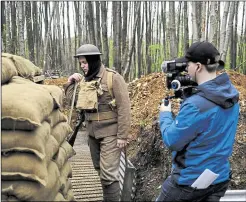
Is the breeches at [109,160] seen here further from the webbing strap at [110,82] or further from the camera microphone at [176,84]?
the camera microphone at [176,84]

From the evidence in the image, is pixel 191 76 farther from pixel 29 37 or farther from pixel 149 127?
pixel 29 37

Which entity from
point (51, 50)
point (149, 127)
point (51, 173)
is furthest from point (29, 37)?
point (51, 173)

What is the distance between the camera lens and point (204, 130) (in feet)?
7.63

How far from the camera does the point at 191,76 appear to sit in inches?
97.0

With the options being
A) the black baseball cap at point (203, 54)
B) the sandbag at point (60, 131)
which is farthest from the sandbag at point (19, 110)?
the black baseball cap at point (203, 54)

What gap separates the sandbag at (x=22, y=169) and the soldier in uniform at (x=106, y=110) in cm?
153

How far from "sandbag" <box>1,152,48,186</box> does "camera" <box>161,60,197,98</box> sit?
1031 millimetres

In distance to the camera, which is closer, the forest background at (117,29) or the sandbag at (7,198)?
the sandbag at (7,198)

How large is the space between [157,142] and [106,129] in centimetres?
180

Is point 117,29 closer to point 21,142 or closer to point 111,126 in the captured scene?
point 111,126

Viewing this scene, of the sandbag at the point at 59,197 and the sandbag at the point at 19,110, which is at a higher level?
the sandbag at the point at 19,110

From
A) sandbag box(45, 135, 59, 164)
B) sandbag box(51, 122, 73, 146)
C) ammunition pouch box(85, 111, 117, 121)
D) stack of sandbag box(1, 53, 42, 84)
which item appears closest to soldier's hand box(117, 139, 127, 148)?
ammunition pouch box(85, 111, 117, 121)

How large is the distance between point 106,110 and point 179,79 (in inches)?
57.1

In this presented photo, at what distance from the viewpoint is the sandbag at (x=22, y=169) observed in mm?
2297
